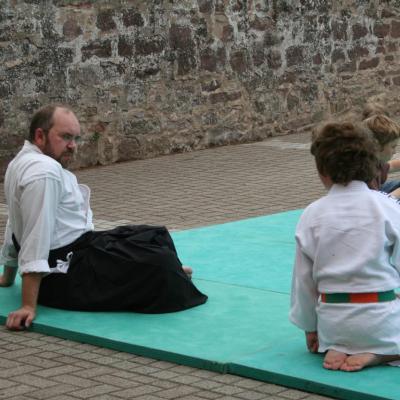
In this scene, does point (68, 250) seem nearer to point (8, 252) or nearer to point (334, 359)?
point (8, 252)

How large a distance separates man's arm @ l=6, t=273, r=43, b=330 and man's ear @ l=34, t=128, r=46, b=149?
0.65 m

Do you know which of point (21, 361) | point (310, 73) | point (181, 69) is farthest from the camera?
point (310, 73)

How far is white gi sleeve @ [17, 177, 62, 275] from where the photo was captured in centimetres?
556

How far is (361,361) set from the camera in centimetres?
463

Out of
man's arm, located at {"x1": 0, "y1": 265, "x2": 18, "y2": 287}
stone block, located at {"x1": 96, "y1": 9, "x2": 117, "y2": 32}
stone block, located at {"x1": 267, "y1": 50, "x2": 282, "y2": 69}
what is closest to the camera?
man's arm, located at {"x1": 0, "y1": 265, "x2": 18, "y2": 287}

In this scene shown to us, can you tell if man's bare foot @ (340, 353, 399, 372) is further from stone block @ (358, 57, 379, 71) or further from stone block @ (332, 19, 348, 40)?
stone block @ (358, 57, 379, 71)

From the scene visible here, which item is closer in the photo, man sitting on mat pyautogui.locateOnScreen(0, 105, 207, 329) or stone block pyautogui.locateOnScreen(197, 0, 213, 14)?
Result: man sitting on mat pyautogui.locateOnScreen(0, 105, 207, 329)

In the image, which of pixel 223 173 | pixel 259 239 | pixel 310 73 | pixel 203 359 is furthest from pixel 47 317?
pixel 310 73

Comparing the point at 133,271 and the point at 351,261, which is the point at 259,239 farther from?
the point at 351,261

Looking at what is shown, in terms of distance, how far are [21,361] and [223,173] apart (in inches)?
249

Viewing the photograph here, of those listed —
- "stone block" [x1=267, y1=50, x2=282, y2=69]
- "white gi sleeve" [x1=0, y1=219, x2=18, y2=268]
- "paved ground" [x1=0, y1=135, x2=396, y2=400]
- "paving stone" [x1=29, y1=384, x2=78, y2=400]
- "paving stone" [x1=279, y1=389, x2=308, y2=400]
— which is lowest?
"paved ground" [x1=0, y1=135, x2=396, y2=400]

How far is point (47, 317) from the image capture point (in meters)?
5.68

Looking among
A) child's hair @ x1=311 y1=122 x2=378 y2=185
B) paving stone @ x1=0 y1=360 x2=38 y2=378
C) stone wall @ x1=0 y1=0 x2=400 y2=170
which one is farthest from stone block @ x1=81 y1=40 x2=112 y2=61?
child's hair @ x1=311 y1=122 x2=378 y2=185

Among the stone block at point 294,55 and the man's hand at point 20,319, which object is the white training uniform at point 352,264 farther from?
the stone block at point 294,55
